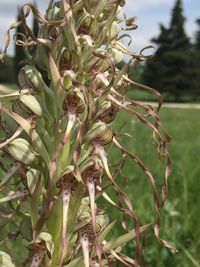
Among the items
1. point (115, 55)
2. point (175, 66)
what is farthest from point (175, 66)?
point (115, 55)

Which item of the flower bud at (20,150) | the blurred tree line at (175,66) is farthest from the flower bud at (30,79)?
the blurred tree line at (175,66)

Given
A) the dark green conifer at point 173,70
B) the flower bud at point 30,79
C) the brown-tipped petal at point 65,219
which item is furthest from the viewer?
the dark green conifer at point 173,70

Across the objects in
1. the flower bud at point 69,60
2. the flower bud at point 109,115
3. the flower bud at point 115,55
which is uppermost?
the flower bud at point 69,60

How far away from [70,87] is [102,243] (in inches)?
17.0

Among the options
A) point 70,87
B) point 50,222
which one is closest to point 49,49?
point 70,87

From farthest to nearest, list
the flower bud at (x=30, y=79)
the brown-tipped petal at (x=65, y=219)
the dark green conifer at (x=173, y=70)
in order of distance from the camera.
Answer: the dark green conifer at (x=173, y=70)
the flower bud at (x=30, y=79)
the brown-tipped petal at (x=65, y=219)

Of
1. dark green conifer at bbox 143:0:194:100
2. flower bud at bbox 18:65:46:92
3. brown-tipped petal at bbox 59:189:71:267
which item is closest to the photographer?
brown-tipped petal at bbox 59:189:71:267

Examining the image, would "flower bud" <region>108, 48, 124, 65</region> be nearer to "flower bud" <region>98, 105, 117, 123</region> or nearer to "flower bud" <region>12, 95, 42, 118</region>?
"flower bud" <region>98, 105, 117, 123</region>

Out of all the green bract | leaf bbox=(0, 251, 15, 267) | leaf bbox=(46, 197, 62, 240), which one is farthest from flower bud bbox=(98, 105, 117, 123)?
leaf bbox=(0, 251, 15, 267)

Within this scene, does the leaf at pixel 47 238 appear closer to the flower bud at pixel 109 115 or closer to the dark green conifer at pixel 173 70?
the flower bud at pixel 109 115

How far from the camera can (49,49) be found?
1344 millimetres

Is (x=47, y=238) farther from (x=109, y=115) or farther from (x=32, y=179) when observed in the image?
(x=109, y=115)

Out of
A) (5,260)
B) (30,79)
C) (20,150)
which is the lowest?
(5,260)

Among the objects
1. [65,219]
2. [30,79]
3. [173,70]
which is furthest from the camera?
[173,70]
